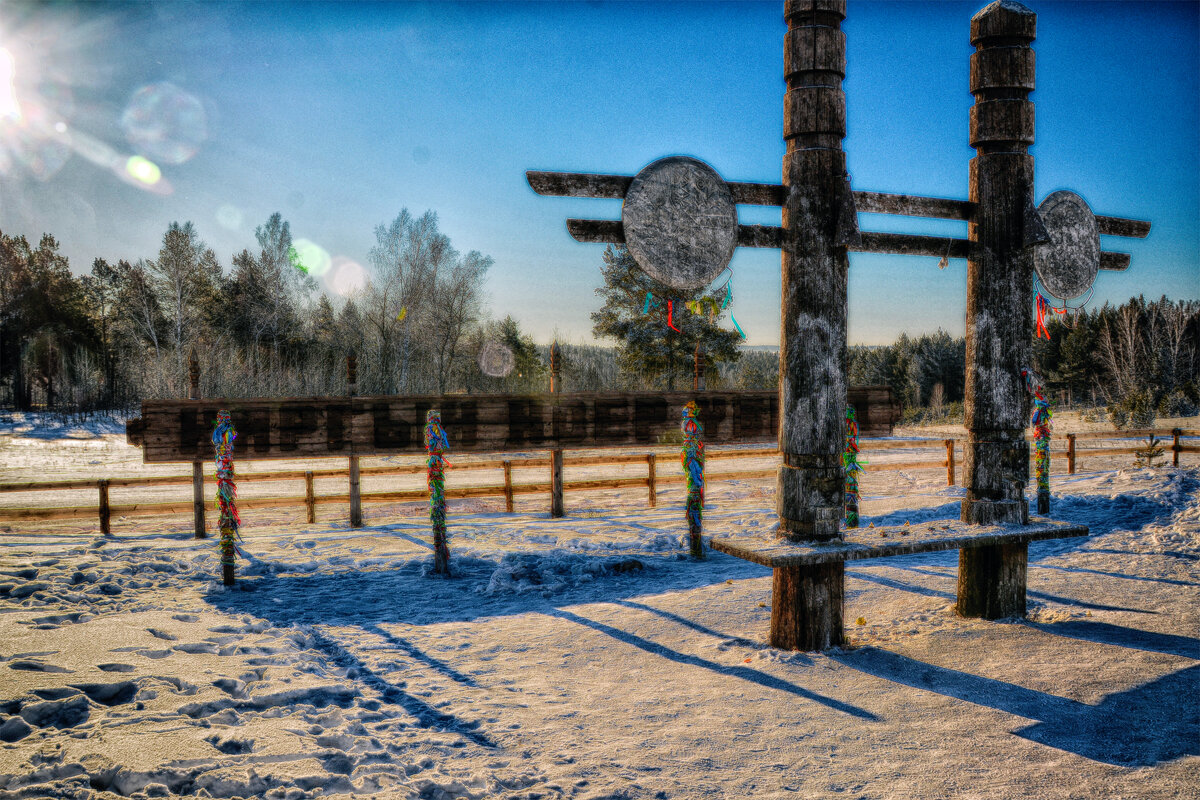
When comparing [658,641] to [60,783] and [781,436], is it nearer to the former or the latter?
[781,436]

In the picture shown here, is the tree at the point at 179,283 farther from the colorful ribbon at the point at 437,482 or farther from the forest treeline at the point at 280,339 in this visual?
the colorful ribbon at the point at 437,482

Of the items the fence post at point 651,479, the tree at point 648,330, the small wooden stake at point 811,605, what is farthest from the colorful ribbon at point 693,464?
the tree at point 648,330

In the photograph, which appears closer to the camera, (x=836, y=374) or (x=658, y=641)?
(x=836, y=374)

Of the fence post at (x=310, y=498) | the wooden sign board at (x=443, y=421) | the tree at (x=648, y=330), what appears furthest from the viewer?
the tree at (x=648, y=330)

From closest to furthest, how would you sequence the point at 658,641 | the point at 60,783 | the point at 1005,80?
the point at 60,783, the point at 1005,80, the point at 658,641

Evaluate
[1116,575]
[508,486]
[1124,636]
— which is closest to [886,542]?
[1124,636]

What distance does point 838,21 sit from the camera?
4438 mm

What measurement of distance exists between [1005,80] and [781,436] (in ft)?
10.6

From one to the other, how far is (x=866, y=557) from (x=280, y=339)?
37.5 meters

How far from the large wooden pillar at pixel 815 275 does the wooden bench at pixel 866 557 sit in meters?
0.26

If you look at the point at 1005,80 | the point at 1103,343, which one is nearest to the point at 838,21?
the point at 1005,80

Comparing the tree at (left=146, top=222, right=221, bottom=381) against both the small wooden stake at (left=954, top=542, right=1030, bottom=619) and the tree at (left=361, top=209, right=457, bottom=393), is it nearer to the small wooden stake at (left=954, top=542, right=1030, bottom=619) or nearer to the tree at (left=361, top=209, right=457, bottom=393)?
the tree at (left=361, top=209, right=457, bottom=393)

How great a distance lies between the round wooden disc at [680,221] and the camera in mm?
4117

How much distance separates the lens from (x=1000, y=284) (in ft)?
16.4
